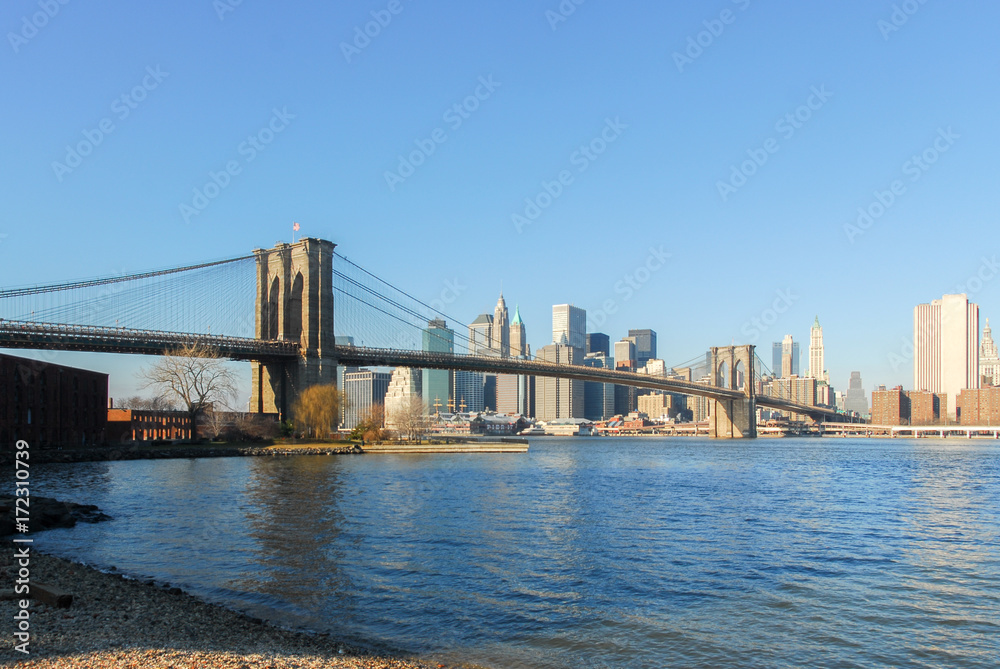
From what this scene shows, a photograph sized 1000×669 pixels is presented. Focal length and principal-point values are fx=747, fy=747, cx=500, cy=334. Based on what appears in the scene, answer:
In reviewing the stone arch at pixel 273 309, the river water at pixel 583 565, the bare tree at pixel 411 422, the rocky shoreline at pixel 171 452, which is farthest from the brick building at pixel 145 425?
A: the river water at pixel 583 565

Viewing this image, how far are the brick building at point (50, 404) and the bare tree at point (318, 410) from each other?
57.4 feet

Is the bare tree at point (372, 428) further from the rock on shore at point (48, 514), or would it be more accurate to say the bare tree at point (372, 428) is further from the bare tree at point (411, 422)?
the rock on shore at point (48, 514)

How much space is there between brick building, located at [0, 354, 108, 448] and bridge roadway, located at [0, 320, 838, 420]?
446 cm

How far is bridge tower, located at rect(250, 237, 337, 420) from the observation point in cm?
7925

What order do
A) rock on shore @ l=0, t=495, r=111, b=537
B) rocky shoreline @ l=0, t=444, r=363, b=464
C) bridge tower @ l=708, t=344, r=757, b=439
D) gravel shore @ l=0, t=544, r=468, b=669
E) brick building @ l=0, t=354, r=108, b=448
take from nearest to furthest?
gravel shore @ l=0, t=544, r=468, b=669, rock on shore @ l=0, t=495, r=111, b=537, brick building @ l=0, t=354, r=108, b=448, rocky shoreline @ l=0, t=444, r=363, b=464, bridge tower @ l=708, t=344, r=757, b=439

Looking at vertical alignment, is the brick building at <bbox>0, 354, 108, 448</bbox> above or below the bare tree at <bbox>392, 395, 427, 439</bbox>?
above

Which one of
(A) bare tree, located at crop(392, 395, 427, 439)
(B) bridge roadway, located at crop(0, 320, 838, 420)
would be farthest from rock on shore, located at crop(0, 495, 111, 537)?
(A) bare tree, located at crop(392, 395, 427, 439)

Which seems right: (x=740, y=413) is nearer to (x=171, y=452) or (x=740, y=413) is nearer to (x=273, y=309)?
(x=273, y=309)

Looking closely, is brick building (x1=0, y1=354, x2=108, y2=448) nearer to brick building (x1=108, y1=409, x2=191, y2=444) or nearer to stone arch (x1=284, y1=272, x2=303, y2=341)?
brick building (x1=108, y1=409, x2=191, y2=444)

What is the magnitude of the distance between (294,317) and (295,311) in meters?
0.71

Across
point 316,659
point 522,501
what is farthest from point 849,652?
point 522,501

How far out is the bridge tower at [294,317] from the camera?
79.2m

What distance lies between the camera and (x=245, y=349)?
7362 centimetres

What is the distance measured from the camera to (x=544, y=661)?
39.3 feet
